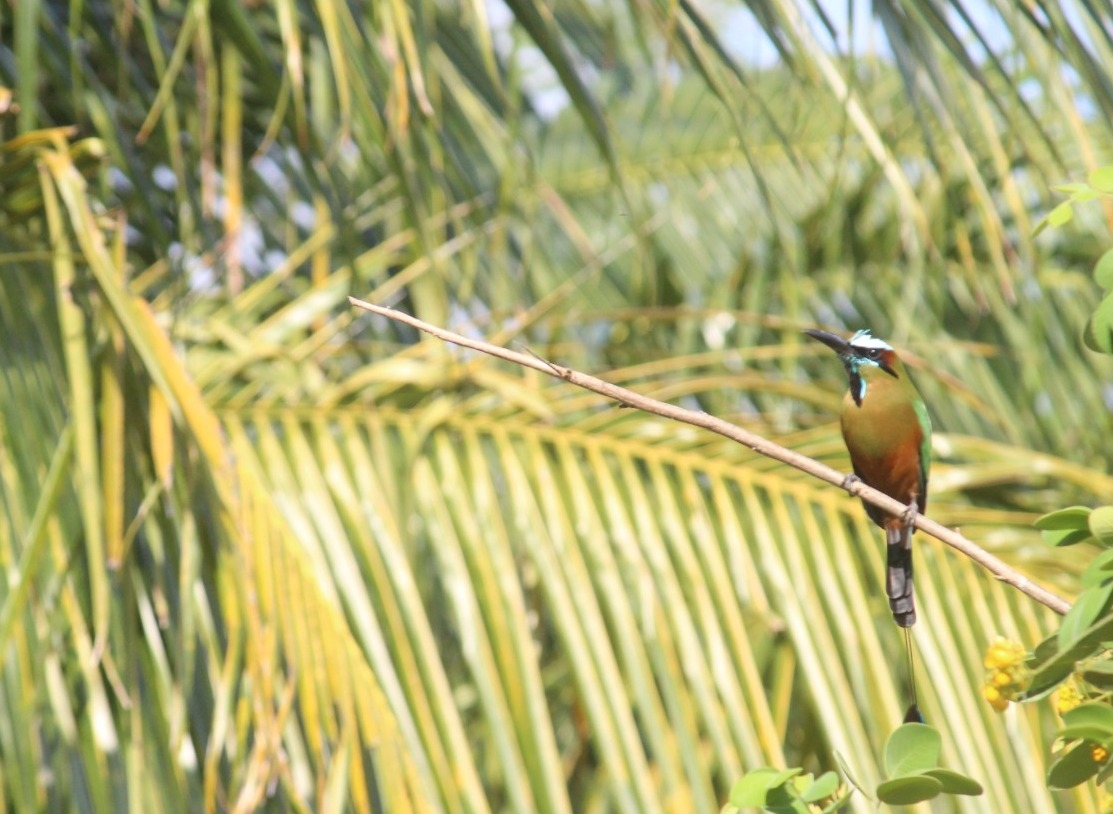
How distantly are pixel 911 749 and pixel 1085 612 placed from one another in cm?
22

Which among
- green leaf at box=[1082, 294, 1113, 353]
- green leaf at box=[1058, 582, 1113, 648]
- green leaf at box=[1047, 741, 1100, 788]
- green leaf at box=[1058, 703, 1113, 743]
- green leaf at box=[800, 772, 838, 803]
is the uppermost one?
green leaf at box=[1082, 294, 1113, 353]

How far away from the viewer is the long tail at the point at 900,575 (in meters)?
2.32

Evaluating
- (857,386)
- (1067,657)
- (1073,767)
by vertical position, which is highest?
(857,386)

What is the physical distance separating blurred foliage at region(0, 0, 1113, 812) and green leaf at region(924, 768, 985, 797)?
94 cm

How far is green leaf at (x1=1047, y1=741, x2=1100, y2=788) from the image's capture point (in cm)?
133

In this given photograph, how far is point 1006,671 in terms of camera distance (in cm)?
140

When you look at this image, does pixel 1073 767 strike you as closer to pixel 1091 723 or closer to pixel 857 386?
pixel 1091 723

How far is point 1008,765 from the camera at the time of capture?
7.79ft

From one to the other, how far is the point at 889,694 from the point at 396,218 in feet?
6.38

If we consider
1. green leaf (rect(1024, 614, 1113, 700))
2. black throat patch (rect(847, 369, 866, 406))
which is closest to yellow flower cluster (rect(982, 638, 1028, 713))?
green leaf (rect(1024, 614, 1113, 700))

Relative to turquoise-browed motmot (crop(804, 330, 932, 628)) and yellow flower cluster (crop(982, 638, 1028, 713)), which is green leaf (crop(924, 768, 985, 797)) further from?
turquoise-browed motmot (crop(804, 330, 932, 628))

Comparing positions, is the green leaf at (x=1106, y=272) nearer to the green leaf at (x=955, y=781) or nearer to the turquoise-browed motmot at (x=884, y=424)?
the green leaf at (x=955, y=781)

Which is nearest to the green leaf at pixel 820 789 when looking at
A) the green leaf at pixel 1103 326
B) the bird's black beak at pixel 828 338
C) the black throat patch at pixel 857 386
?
the green leaf at pixel 1103 326

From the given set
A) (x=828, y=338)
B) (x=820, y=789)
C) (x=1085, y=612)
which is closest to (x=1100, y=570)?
(x=1085, y=612)
